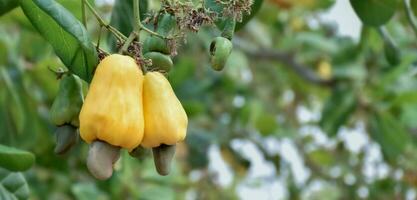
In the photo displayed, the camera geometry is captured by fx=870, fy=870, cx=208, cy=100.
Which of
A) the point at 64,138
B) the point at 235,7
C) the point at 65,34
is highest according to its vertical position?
the point at 235,7

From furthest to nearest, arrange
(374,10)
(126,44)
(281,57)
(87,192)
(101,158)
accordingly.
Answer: (281,57) < (87,192) < (374,10) < (126,44) < (101,158)

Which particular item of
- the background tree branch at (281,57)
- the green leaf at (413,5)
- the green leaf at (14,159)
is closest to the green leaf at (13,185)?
the green leaf at (14,159)

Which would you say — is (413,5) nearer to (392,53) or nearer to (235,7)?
(392,53)

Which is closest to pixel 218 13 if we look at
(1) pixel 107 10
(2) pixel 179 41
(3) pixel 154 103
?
(2) pixel 179 41

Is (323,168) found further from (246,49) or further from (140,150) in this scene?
(140,150)

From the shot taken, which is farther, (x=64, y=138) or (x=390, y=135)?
(x=390, y=135)

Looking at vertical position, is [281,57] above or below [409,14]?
below

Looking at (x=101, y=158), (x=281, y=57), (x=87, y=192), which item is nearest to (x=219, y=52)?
(x=101, y=158)
